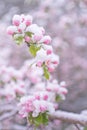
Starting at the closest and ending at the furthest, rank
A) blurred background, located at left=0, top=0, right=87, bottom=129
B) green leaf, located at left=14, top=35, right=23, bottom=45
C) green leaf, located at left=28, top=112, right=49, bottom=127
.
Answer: green leaf, located at left=14, top=35, right=23, bottom=45 → green leaf, located at left=28, top=112, right=49, bottom=127 → blurred background, located at left=0, top=0, right=87, bottom=129

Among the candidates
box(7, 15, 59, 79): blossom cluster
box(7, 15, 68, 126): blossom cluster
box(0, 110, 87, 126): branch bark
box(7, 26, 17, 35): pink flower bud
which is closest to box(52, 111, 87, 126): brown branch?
box(0, 110, 87, 126): branch bark

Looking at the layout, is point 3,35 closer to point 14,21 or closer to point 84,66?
point 84,66

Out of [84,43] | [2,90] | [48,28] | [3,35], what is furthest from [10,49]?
[2,90]

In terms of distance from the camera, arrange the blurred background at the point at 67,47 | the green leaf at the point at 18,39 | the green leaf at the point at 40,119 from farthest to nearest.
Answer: the blurred background at the point at 67,47
the green leaf at the point at 40,119
the green leaf at the point at 18,39

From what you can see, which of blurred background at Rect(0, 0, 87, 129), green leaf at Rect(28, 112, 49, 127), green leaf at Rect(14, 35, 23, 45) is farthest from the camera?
blurred background at Rect(0, 0, 87, 129)

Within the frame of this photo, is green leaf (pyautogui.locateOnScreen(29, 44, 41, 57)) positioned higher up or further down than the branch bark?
higher up

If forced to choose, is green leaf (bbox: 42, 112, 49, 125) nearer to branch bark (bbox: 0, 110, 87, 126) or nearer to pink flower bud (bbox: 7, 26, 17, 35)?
branch bark (bbox: 0, 110, 87, 126)

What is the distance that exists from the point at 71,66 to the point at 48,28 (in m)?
0.74

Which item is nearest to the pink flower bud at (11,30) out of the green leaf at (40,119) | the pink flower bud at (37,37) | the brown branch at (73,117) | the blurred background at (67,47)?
the pink flower bud at (37,37)

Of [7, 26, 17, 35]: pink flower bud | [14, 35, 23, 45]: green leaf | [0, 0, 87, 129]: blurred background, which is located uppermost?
[0, 0, 87, 129]: blurred background

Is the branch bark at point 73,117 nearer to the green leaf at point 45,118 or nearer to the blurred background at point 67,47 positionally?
the green leaf at point 45,118

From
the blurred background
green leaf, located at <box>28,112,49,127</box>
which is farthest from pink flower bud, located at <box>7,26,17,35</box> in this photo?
the blurred background

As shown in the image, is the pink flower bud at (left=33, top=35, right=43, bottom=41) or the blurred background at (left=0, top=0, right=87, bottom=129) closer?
the pink flower bud at (left=33, top=35, right=43, bottom=41)

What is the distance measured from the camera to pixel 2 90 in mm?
3197
